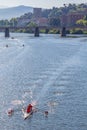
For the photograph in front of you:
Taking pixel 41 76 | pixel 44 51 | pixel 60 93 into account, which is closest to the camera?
pixel 60 93

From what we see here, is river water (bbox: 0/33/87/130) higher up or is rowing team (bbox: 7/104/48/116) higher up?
rowing team (bbox: 7/104/48/116)

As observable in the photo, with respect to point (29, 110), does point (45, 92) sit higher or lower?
lower

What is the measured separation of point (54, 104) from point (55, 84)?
14.7m

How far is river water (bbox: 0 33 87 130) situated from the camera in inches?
2212

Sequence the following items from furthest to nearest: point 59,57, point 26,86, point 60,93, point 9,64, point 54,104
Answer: point 59,57 → point 9,64 → point 26,86 → point 60,93 → point 54,104

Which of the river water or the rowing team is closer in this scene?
the river water

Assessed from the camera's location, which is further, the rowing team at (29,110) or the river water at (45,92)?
the rowing team at (29,110)

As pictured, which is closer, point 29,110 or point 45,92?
point 29,110

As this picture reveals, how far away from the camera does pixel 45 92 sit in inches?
2825

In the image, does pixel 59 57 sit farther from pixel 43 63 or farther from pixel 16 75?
pixel 16 75

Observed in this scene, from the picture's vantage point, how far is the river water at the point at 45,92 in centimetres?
5619

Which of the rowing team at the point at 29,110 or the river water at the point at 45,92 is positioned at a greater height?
the rowing team at the point at 29,110

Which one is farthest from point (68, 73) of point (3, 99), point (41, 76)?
point (3, 99)

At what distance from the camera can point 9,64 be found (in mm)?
107938
